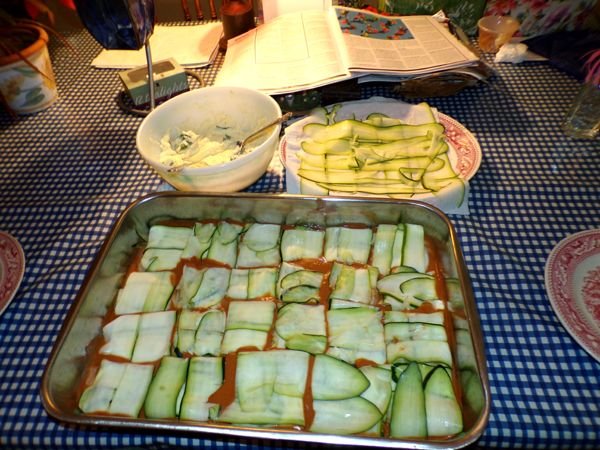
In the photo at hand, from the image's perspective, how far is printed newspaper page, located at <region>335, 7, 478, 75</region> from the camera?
50.9 inches

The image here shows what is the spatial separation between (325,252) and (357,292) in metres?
0.13

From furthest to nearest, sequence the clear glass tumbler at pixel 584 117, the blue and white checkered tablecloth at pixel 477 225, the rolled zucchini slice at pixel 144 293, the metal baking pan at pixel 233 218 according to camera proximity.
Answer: the clear glass tumbler at pixel 584 117, the rolled zucchini slice at pixel 144 293, the blue and white checkered tablecloth at pixel 477 225, the metal baking pan at pixel 233 218

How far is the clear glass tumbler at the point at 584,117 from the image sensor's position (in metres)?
1.22

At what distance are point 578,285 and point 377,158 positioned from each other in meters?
0.54

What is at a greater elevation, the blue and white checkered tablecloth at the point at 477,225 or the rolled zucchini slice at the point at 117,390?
the rolled zucchini slice at the point at 117,390

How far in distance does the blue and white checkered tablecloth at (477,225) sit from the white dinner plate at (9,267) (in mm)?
18

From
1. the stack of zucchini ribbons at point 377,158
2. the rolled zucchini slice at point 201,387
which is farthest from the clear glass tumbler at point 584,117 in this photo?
the rolled zucchini slice at point 201,387

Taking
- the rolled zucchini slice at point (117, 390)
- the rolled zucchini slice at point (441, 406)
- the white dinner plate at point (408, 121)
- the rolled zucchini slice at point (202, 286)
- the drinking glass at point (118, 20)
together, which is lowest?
the rolled zucchini slice at point (202, 286)

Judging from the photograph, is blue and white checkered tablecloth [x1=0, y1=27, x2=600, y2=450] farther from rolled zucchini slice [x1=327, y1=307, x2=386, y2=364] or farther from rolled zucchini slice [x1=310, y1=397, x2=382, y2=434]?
rolled zucchini slice [x1=327, y1=307, x2=386, y2=364]

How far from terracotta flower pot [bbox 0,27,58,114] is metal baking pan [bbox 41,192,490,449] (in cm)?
78

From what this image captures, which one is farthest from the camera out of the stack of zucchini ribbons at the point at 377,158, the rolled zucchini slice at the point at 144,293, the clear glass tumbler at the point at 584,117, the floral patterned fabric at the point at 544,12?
the floral patterned fabric at the point at 544,12

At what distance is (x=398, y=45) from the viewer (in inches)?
55.5

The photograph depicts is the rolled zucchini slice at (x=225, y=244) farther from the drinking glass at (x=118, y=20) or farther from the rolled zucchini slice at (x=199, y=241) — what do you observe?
the drinking glass at (x=118, y=20)

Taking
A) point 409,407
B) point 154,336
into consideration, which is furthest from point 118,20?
point 409,407
